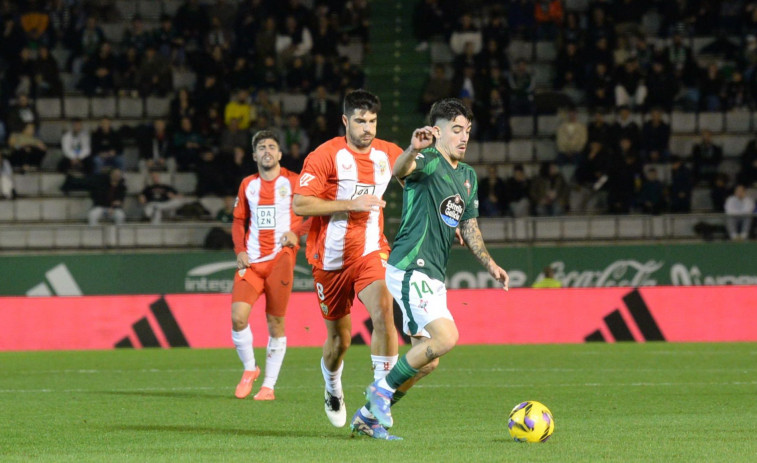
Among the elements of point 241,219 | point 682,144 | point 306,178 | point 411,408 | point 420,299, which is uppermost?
point 306,178

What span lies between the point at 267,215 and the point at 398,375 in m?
4.53

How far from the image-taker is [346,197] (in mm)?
8469

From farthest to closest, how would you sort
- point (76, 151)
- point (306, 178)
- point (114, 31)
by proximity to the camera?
1. point (114, 31)
2. point (76, 151)
3. point (306, 178)

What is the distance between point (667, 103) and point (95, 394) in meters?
15.8

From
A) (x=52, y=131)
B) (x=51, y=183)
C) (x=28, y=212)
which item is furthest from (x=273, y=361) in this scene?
(x=52, y=131)

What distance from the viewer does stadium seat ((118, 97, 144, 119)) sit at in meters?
25.0

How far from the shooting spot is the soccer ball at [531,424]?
7359mm

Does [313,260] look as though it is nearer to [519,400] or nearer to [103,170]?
[519,400]

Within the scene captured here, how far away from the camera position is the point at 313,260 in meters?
8.58

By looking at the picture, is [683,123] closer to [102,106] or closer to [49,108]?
[102,106]

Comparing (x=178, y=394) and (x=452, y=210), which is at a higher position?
(x=452, y=210)

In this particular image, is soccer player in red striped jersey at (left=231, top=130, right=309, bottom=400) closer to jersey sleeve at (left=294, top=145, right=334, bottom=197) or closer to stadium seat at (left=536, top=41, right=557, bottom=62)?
jersey sleeve at (left=294, top=145, right=334, bottom=197)

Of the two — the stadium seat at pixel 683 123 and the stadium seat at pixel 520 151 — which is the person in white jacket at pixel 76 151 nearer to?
the stadium seat at pixel 520 151

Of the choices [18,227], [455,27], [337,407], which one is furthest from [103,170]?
[337,407]
